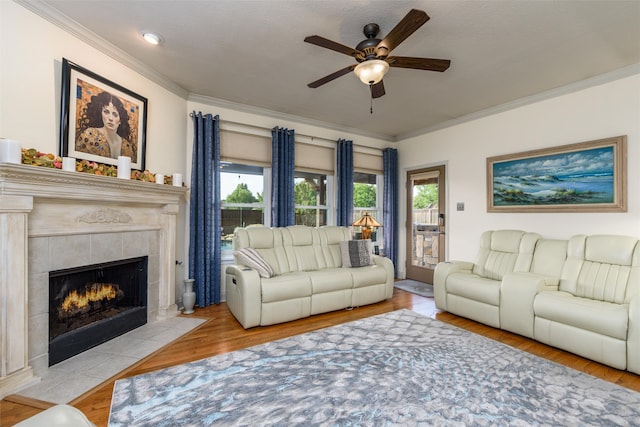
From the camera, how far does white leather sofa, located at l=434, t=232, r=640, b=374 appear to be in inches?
92.0

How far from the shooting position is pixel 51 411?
39.3 inches

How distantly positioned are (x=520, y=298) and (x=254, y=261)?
284cm

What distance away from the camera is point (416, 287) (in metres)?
4.96

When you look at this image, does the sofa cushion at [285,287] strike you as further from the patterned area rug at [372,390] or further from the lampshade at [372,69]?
the lampshade at [372,69]

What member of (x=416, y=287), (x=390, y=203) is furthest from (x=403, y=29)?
(x=416, y=287)

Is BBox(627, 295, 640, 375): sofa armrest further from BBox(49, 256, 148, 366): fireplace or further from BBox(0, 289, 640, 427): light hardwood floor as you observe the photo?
BBox(49, 256, 148, 366): fireplace

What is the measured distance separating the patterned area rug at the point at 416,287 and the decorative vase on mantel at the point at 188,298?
128 inches

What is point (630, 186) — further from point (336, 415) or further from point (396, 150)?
point (336, 415)

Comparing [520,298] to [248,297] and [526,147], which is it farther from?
[248,297]

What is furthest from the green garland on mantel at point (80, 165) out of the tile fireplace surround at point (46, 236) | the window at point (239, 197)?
the window at point (239, 197)

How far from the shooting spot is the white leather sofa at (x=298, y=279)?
3137 millimetres

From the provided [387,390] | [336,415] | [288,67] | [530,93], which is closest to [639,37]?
[530,93]

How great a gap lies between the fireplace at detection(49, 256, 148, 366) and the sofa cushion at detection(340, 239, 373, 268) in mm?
2491

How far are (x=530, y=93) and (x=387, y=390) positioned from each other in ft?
13.0
